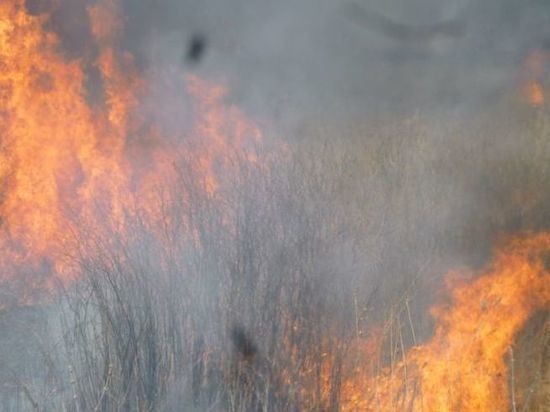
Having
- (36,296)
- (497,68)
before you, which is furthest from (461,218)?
(36,296)

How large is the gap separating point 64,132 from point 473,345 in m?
6.21

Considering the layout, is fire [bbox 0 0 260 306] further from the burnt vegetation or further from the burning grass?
the burnt vegetation

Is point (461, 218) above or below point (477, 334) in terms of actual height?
above

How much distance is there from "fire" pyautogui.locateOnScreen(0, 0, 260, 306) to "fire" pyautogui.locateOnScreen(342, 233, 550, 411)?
3.50 m

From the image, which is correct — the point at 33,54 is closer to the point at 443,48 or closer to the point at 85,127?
the point at 85,127

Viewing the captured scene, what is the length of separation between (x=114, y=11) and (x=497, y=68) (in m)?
5.86

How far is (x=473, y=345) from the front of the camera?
25.8 ft

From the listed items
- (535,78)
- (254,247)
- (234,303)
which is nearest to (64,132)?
(254,247)

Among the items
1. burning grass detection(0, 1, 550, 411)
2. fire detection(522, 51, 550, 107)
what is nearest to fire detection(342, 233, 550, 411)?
burning grass detection(0, 1, 550, 411)

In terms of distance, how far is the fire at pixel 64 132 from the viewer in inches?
335

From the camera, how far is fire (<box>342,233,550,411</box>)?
643 centimetres

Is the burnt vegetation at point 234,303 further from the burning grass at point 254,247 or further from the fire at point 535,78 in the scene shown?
the fire at point 535,78

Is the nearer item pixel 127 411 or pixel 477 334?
pixel 127 411

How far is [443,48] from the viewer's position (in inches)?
387
